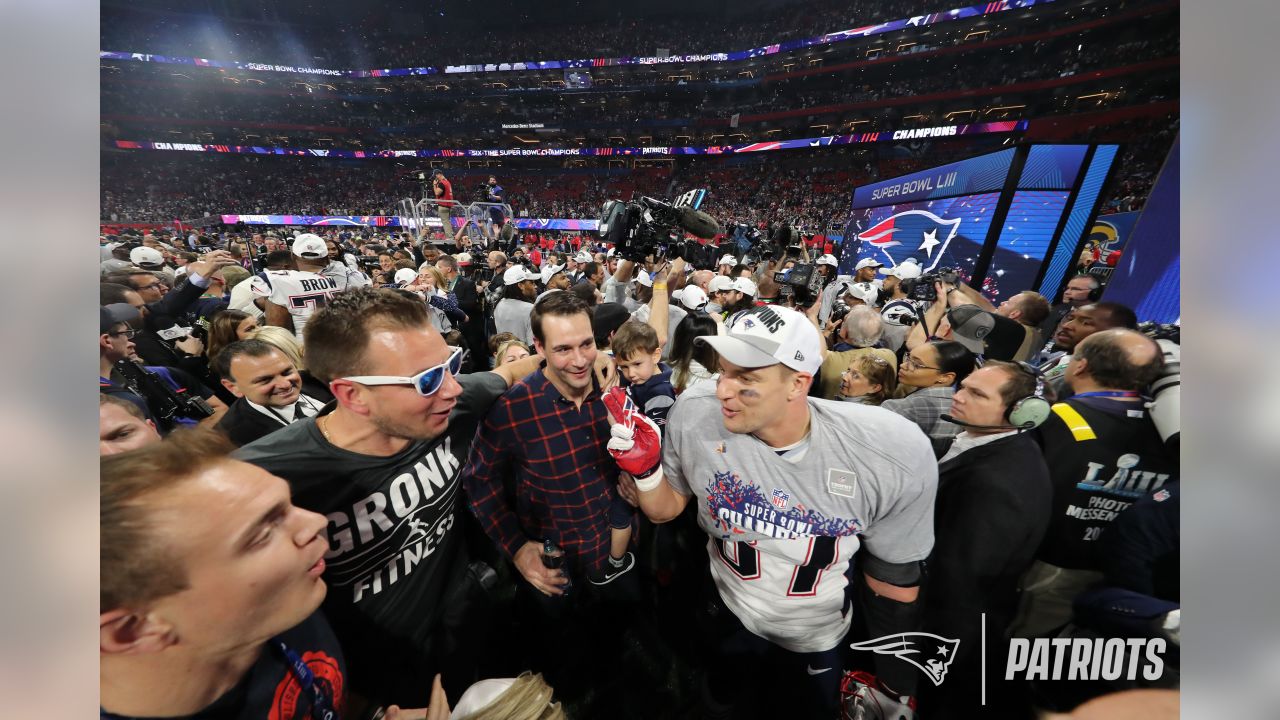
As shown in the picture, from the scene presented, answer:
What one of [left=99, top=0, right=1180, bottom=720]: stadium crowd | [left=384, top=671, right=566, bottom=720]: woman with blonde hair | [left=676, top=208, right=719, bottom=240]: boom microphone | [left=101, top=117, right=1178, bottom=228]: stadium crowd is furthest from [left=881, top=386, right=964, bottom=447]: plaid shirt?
[left=101, top=117, right=1178, bottom=228]: stadium crowd

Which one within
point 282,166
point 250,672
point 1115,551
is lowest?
point 250,672

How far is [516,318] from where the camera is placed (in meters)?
5.13

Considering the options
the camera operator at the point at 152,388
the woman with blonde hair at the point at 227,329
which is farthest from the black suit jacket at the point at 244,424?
the woman with blonde hair at the point at 227,329

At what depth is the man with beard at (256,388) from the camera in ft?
7.23

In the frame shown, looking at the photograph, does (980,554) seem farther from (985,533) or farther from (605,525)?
(605,525)

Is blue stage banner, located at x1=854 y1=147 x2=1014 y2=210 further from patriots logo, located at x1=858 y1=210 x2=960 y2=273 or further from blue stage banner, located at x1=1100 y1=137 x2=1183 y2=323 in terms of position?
blue stage banner, located at x1=1100 y1=137 x2=1183 y2=323

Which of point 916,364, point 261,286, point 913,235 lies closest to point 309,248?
point 261,286

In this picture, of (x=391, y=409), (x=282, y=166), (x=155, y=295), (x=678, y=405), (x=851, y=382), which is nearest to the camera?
(x=391, y=409)

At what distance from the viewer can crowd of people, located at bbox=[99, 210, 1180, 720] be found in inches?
39.4

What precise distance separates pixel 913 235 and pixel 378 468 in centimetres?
1128

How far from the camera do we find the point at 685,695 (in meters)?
2.52
